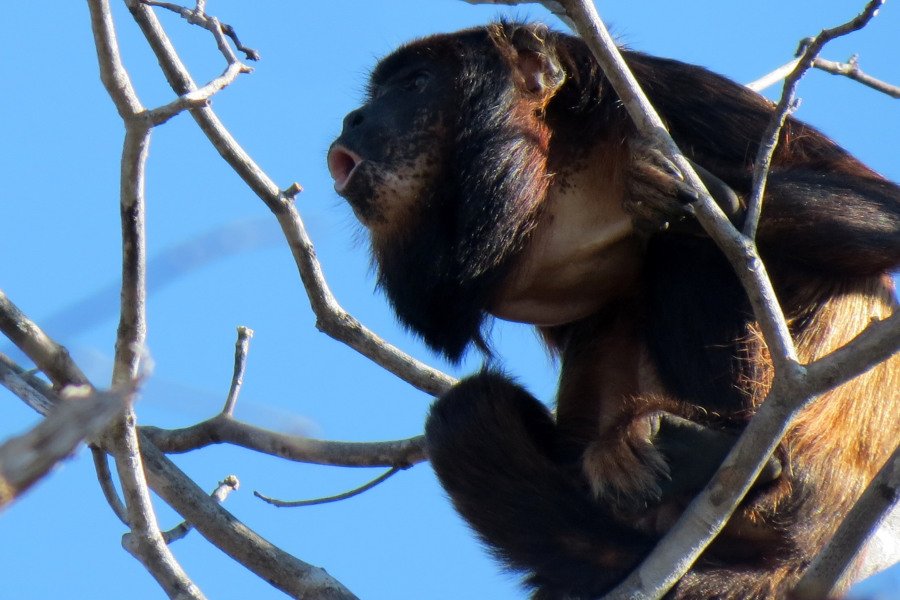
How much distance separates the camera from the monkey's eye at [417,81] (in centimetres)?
497

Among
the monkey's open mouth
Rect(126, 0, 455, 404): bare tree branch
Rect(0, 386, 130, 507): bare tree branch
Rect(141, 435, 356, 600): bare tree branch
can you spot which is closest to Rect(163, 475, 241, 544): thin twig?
Rect(141, 435, 356, 600): bare tree branch

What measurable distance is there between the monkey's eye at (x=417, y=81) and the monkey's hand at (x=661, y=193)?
1.29 metres

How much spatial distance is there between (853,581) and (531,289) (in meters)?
1.64

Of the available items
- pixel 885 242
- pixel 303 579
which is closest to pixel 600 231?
pixel 885 242

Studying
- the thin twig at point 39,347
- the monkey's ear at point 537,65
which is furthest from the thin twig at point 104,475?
the monkey's ear at point 537,65

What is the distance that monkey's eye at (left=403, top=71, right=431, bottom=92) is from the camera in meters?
4.97

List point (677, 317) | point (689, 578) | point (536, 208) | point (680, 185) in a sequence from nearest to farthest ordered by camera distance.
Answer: point (680, 185), point (689, 578), point (677, 317), point (536, 208)

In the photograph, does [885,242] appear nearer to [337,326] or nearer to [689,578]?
[689,578]

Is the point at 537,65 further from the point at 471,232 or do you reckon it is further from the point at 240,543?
the point at 240,543

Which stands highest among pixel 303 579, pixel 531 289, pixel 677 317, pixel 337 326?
pixel 337 326

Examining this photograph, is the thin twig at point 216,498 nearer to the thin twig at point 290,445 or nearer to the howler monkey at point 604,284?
the thin twig at point 290,445

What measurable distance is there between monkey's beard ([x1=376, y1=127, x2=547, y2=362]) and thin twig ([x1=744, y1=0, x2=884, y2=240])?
145cm

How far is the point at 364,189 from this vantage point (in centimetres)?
463

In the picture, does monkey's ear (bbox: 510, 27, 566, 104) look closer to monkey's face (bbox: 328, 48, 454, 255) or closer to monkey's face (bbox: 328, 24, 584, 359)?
monkey's face (bbox: 328, 24, 584, 359)
